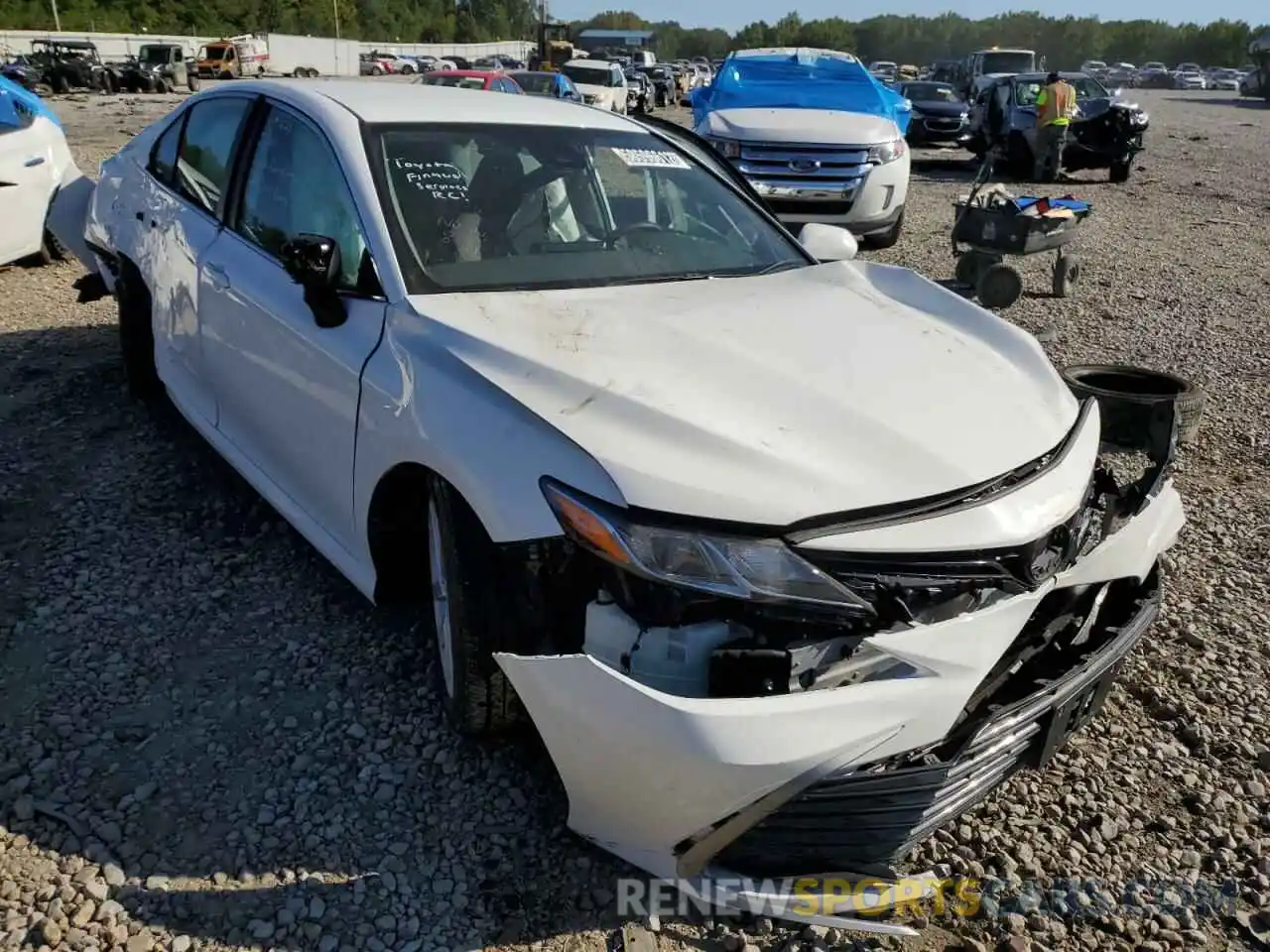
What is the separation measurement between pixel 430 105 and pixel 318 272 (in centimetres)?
94

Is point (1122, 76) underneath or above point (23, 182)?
above

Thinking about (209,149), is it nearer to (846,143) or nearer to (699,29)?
(846,143)

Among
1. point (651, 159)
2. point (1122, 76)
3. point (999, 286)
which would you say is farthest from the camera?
point (1122, 76)

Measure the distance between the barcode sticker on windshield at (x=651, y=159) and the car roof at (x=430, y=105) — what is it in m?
0.12

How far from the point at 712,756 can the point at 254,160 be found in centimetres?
280

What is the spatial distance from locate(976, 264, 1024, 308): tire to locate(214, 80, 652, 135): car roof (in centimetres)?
447

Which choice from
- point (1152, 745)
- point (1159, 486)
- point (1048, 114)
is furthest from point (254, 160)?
point (1048, 114)

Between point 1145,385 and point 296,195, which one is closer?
point 296,195

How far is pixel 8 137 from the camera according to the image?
6.92 metres

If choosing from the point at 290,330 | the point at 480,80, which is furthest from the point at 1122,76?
the point at 290,330

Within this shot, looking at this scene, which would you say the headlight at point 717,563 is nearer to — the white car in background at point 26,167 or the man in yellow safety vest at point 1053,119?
the white car in background at point 26,167

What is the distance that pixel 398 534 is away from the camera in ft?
8.97

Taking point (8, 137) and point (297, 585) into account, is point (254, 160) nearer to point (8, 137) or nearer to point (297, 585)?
point (297, 585)

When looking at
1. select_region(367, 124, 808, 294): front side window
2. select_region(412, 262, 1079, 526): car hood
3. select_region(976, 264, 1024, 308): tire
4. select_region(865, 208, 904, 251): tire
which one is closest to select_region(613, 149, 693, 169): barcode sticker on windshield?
select_region(367, 124, 808, 294): front side window
